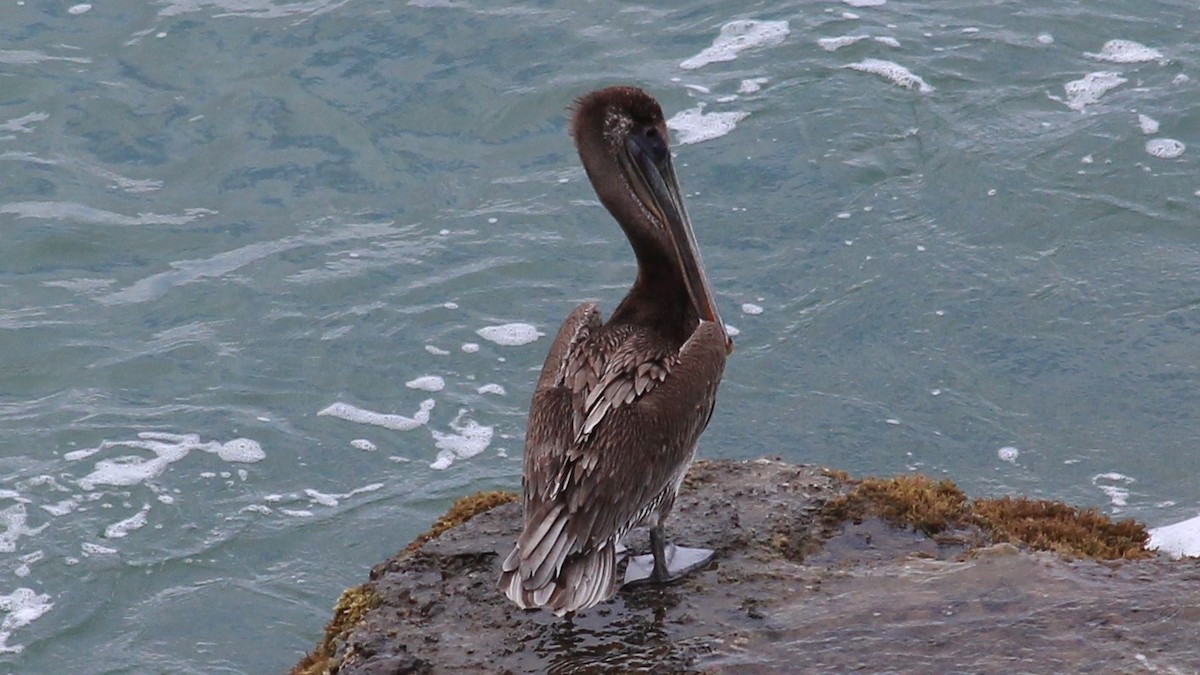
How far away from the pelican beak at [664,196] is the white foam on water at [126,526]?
4.51m

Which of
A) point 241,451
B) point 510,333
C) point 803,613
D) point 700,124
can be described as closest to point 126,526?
point 241,451

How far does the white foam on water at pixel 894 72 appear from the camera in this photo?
13.1 metres

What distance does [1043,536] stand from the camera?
6621mm

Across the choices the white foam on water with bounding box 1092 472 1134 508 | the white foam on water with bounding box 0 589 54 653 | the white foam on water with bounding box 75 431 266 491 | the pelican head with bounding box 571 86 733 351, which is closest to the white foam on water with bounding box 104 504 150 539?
the white foam on water with bounding box 75 431 266 491

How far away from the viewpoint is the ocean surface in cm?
971

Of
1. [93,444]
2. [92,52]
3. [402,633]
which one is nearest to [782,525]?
[402,633]

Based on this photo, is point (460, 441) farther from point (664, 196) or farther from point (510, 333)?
point (664, 196)

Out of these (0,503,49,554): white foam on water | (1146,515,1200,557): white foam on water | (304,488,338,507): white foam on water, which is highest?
(0,503,49,554): white foam on water

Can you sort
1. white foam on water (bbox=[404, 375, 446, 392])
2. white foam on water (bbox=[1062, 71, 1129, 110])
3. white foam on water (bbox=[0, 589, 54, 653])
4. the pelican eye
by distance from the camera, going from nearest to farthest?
1. the pelican eye
2. white foam on water (bbox=[0, 589, 54, 653])
3. white foam on water (bbox=[404, 375, 446, 392])
4. white foam on water (bbox=[1062, 71, 1129, 110])

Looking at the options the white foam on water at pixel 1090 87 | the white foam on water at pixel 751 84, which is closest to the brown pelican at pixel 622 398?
the white foam on water at pixel 751 84

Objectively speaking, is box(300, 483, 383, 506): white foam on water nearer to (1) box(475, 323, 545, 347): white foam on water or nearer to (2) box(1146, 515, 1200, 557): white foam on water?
(1) box(475, 323, 545, 347): white foam on water

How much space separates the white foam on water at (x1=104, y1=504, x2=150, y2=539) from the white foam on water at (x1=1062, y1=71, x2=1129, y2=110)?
8.38 metres

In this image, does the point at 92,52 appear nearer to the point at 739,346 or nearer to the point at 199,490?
the point at 199,490

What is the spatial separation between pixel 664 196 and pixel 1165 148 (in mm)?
6703
